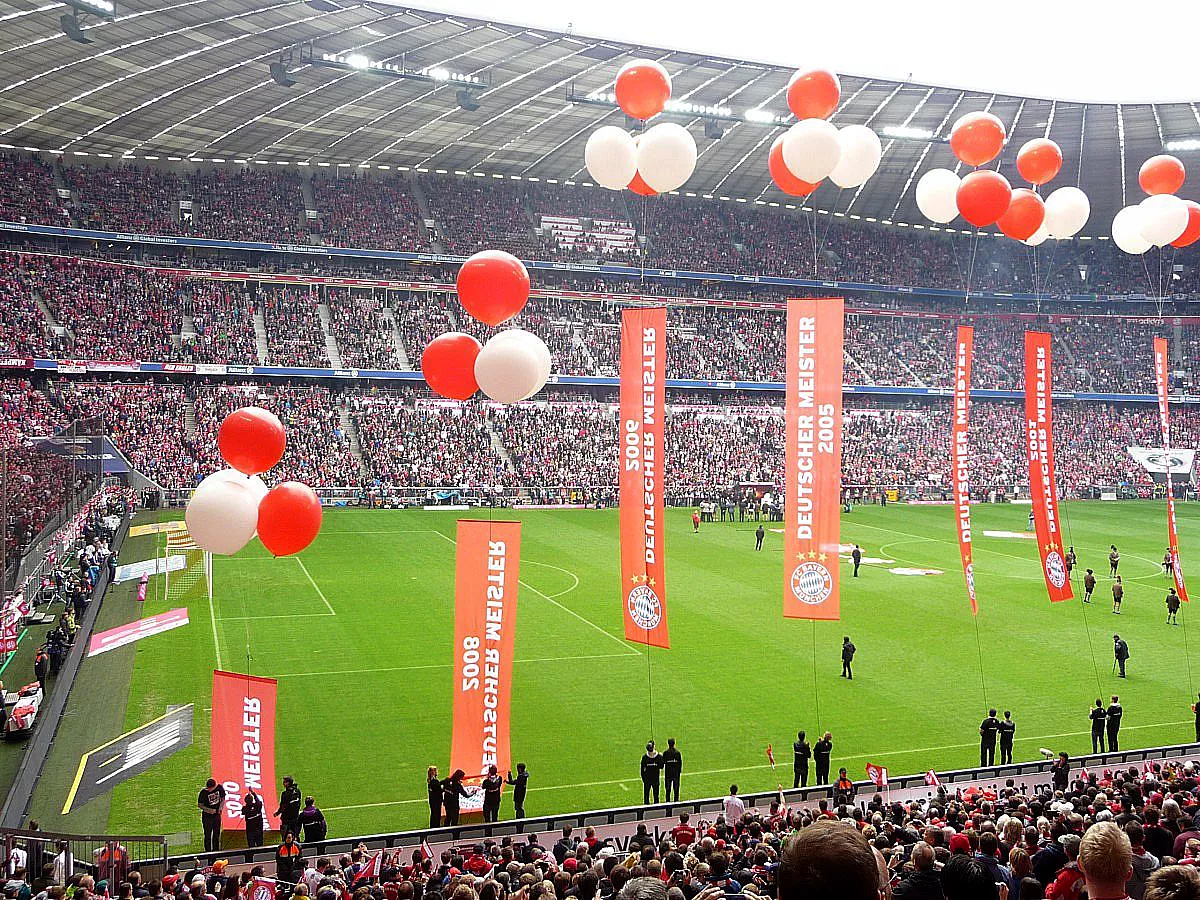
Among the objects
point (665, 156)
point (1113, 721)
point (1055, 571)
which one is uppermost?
point (665, 156)

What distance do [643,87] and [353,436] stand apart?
39.0 meters

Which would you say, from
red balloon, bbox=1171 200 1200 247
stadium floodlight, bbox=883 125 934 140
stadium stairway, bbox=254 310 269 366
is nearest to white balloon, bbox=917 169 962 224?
red balloon, bbox=1171 200 1200 247

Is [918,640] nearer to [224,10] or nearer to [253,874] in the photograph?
[253,874]

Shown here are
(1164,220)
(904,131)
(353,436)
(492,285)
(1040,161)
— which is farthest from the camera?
(353,436)

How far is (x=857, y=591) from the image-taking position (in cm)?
3073

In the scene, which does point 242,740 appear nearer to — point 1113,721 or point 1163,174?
point 1113,721

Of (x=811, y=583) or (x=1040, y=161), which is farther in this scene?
(x=1040, y=161)

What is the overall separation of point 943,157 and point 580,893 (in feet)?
173

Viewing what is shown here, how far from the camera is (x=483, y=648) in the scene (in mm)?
13781

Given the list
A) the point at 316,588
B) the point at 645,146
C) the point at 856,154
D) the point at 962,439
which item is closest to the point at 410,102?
the point at 316,588

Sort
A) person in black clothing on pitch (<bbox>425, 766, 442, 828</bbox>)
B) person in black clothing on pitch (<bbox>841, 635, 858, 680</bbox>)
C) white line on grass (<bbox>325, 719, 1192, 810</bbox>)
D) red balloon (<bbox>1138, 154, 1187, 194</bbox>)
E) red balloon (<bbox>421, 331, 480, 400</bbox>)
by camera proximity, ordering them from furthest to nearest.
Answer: person in black clothing on pitch (<bbox>841, 635, 858, 680</bbox>)
red balloon (<bbox>1138, 154, 1187, 194</bbox>)
white line on grass (<bbox>325, 719, 1192, 810</bbox>)
red balloon (<bbox>421, 331, 480, 400</bbox>)
person in black clothing on pitch (<bbox>425, 766, 442, 828</bbox>)

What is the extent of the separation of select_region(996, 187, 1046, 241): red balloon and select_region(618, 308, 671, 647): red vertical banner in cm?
764

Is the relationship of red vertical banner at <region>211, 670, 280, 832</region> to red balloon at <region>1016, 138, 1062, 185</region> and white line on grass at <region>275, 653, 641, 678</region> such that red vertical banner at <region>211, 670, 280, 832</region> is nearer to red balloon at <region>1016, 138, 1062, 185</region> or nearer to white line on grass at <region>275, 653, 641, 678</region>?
white line on grass at <region>275, 653, 641, 678</region>

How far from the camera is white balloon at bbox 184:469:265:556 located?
13.0m
